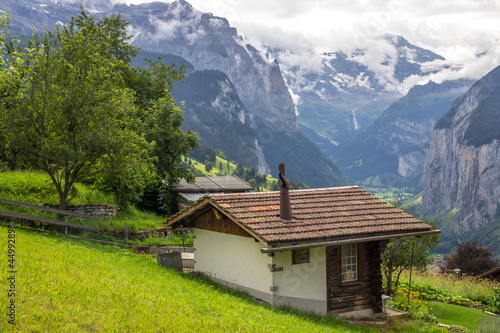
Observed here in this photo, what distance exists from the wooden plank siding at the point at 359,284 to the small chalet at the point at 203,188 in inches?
732

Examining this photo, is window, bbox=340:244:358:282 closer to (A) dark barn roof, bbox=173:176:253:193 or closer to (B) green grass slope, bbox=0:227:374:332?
(B) green grass slope, bbox=0:227:374:332

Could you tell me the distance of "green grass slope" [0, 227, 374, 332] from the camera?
30.9ft

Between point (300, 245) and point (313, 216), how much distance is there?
2502 mm

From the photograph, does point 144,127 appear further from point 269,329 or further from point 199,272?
point 269,329

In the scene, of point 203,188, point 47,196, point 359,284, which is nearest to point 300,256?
point 359,284

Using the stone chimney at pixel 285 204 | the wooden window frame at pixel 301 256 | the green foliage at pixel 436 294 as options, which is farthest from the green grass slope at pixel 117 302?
the green foliage at pixel 436 294

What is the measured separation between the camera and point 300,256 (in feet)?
52.4

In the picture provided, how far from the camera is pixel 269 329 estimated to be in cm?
1174

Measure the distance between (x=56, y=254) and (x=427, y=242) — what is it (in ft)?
70.4

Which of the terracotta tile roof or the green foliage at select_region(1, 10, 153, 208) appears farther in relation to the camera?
the green foliage at select_region(1, 10, 153, 208)

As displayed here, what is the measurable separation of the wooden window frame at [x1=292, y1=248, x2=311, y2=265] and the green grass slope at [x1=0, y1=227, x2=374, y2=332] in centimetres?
166

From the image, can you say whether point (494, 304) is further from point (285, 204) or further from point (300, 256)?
point (285, 204)

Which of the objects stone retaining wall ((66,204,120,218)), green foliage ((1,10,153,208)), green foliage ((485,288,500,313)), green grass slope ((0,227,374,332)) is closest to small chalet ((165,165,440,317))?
green grass slope ((0,227,374,332))

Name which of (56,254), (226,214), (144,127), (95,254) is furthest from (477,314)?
(144,127)
